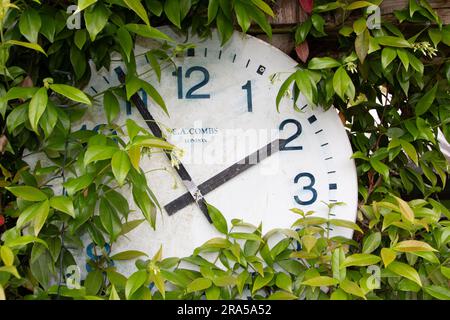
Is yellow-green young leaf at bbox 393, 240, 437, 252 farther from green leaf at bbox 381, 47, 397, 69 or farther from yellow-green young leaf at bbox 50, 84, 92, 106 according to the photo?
yellow-green young leaf at bbox 50, 84, 92, 106

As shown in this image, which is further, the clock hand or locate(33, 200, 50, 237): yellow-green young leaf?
the clock hand

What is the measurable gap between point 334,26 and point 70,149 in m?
0.73

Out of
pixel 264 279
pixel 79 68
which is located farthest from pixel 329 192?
pixel 79 68

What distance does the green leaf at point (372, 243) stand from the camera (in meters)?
1.35

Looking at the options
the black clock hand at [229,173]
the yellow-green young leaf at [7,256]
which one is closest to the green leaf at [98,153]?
the yellow-green young leaf at [7,256]

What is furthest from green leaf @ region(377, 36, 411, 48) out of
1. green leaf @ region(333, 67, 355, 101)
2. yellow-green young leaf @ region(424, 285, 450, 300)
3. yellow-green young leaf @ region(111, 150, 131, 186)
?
yellow-green young leaf @ region(111, 150, 131, 186)

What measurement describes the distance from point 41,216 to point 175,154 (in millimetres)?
350

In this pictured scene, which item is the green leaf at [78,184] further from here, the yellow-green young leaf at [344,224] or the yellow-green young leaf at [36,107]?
the yellow-green young leaf at [344,224]

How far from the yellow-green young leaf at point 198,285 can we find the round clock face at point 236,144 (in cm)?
14

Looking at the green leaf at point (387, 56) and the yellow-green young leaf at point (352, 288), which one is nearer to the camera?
the yellow-green young leaf at point (352, 288)

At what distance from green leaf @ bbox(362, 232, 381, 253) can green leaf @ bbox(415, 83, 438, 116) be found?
0.35 m

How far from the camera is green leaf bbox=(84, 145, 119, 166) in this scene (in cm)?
112

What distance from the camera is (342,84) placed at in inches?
53.3

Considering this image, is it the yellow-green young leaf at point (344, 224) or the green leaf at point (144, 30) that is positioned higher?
the green leaf at point (144, 30)
